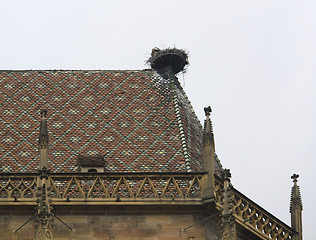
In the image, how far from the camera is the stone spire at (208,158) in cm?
2144

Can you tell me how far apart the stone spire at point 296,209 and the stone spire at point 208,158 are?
2.77 m

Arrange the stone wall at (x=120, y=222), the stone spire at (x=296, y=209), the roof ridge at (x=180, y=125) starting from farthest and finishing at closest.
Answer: the stone spire at (x=296, y=209) → the roof ridge at (x=180, y=125) → the stone wall at (x=120, y=222)

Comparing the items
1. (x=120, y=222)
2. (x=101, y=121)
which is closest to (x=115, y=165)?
(x=120, y=222)

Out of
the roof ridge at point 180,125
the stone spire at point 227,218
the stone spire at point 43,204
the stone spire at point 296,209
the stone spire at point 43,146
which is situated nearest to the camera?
the stone spire at point 43,204

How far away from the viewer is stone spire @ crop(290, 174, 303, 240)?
23.5 meters

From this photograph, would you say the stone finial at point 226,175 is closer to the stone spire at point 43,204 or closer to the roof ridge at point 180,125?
the roof ridge at point 180,125

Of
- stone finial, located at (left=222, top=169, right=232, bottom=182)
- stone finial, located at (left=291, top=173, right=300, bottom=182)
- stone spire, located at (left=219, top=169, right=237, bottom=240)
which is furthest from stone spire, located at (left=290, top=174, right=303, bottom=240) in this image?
stone spire, located at (left=219, top=169, right=237, bottom=240)

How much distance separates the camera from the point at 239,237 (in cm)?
2214

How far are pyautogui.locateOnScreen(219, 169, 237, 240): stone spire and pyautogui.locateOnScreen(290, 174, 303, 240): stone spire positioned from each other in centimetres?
289

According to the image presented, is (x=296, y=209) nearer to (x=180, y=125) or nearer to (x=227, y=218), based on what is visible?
(x=180, y=125)

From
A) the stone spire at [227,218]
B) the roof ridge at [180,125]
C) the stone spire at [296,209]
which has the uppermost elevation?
the roof ridge at [180,125]

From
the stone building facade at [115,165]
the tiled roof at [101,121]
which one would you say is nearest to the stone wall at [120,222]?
the stone building facade at [115,165]

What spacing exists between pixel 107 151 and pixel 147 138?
3.43ft

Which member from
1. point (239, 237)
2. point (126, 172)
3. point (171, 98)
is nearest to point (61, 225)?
point (126, 172)
